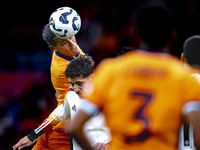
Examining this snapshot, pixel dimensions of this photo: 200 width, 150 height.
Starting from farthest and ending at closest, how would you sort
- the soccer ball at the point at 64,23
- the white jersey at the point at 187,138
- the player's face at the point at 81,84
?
the soccer ball at the point at 64,23 → the player's face at the point at 81,84 → the white jersey at the point at 187,138

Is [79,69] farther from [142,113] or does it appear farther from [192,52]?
[142,113]

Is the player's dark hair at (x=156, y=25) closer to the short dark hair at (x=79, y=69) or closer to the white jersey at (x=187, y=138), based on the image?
the white jersey at (x=187, y=138)

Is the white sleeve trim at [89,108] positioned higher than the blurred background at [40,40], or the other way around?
the blurred background at [40,40]

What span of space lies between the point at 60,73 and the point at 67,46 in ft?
1.06

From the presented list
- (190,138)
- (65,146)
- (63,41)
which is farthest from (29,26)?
(190,138)

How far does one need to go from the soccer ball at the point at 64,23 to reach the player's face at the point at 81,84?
3.05 ft

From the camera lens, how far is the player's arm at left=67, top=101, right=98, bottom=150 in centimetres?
130

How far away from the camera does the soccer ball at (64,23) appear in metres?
3.51

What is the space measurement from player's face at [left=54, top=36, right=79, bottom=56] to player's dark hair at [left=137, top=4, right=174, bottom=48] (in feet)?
7.77

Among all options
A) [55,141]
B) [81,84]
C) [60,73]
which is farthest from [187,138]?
[60,73]

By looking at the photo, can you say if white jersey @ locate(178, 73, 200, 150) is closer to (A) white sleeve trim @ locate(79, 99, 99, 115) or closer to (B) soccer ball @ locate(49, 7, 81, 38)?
(A) white sleeve trim @ locate(79, 99, 99, 115)

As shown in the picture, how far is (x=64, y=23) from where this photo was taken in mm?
3516

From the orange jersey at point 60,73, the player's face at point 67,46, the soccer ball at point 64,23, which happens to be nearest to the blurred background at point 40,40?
the orange jersey at point 60,73

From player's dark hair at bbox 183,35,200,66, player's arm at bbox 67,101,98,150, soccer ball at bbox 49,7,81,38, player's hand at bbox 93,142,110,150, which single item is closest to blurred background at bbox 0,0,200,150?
soccer ball at bbox 49,7,81,38
